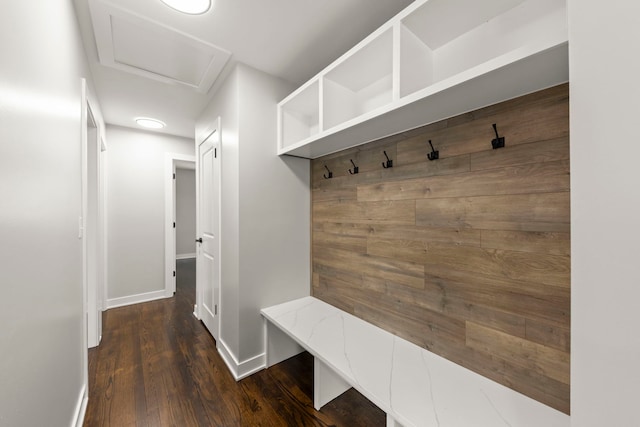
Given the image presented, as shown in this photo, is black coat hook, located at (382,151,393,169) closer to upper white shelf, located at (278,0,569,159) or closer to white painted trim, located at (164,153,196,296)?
upper white shelf, located at (278,0,569,159)

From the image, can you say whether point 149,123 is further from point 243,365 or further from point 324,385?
point 324,385

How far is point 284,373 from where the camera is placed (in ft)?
6.44

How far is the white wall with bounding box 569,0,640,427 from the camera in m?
0.53

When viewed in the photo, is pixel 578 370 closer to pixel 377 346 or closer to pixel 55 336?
pixel 377 346

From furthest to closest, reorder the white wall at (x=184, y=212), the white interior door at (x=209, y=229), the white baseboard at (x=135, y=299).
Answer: the white wall at (x=184, y=212), the white baseboard at (x=135, y=299), the white interior door at (x=209, y=229)

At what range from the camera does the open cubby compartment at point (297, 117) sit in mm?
1941

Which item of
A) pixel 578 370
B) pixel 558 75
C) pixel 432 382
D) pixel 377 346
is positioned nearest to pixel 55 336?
pixel 377 346

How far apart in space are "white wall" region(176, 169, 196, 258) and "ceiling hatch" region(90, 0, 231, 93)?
202 inches

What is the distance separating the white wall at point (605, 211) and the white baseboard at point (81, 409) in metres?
2.21

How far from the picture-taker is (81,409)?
153cm

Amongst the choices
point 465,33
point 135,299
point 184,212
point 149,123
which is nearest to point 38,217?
point 465,33

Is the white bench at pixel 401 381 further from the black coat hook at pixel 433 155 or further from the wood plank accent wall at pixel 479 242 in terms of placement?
the black coat hook at pixel 433 155

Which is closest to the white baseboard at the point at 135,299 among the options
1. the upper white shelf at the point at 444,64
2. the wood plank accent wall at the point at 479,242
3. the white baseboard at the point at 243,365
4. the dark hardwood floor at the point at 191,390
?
the dark hardwood floor at the point at 191,390

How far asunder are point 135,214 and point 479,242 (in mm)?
3993
